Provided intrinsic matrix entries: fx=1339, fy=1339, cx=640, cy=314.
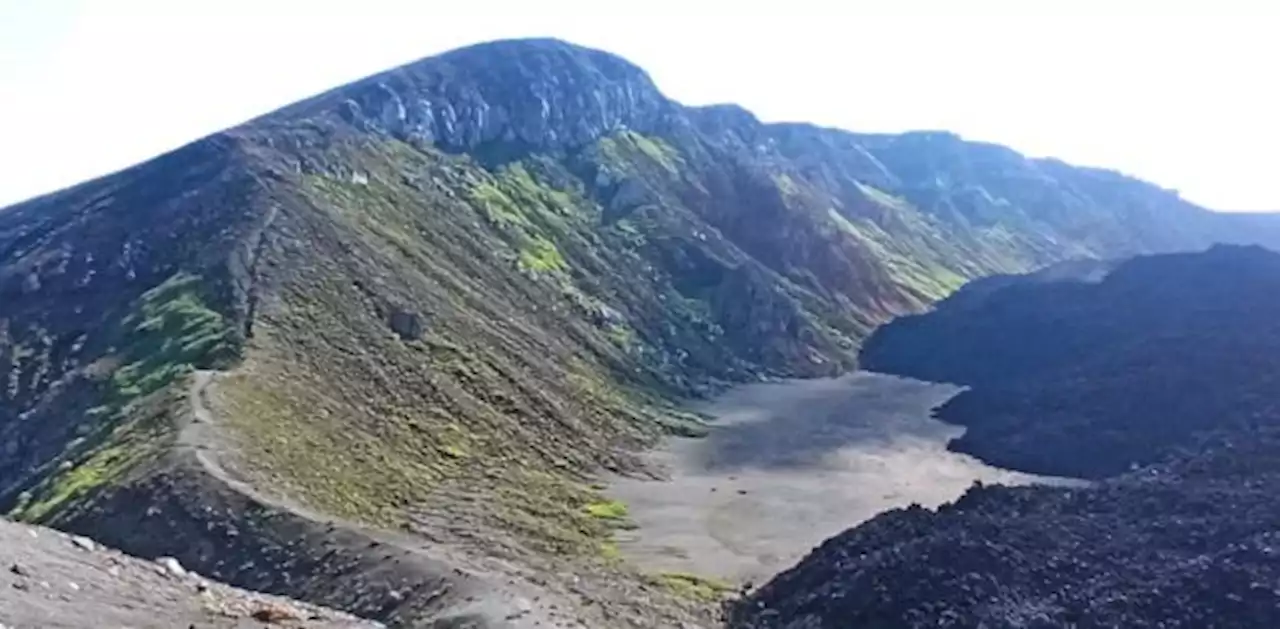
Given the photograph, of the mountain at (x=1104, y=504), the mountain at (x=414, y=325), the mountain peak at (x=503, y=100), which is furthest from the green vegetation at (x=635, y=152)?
the mountain at (x=1104, y=504)

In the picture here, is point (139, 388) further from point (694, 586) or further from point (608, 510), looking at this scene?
point (694, 586)

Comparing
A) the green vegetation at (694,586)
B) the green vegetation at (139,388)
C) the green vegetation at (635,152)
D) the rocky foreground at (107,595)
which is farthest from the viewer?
the green vegetation at (635,152)

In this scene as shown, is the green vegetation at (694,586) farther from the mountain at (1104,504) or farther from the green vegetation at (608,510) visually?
the green vegetation at (608,510)

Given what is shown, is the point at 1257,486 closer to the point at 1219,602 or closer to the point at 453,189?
the point at 1219,602

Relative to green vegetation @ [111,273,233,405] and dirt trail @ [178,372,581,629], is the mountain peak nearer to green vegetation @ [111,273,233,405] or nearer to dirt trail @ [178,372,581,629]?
green vegetation @ [111,273,233,405]

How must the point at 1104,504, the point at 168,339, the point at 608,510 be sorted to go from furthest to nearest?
the point at 168,339, the point at 608,510, the point at 1104,504

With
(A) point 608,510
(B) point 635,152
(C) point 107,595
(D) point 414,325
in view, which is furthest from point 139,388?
(B) point 635,152
